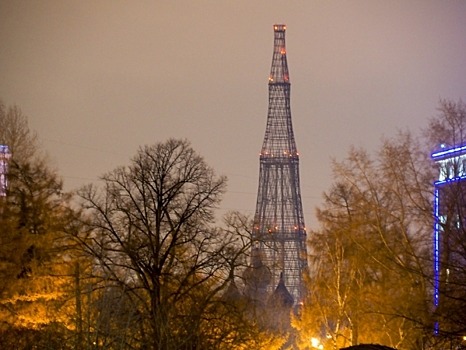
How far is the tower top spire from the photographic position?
115 meters

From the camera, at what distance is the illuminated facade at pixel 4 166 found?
46.1m

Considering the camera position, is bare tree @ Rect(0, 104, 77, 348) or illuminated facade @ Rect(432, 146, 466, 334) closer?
illuminated facade @ Rect(432, 146, 466, 334)

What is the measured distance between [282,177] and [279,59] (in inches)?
433

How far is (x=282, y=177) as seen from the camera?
113 metres

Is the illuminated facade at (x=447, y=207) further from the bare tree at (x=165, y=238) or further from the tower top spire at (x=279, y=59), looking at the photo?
the tower top spire at (x=279, y=59)

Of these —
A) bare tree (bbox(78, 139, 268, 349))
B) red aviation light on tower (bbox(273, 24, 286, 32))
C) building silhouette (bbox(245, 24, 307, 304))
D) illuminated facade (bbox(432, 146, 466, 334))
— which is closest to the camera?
illuminated facade (bbox(432, 146, 466, 334))

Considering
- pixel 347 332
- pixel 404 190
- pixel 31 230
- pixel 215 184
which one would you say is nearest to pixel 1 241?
pixel 31 230

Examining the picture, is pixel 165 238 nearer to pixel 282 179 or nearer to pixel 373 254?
pixel 373 254

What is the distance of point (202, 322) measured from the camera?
40.6 meters

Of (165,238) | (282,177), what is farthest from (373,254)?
(282,177)

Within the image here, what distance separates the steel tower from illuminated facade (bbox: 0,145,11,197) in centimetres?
5567

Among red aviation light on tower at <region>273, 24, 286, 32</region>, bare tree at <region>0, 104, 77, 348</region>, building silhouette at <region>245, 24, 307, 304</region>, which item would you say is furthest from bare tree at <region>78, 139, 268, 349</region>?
red aviation light on tower at <region>273, 24, 286, 32</region>

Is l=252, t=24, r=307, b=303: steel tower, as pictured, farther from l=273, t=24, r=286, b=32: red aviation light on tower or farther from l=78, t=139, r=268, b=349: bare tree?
l=78, t=139, r=268, b=349: bare tree

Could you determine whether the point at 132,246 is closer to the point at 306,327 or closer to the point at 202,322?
the point at 202,322
